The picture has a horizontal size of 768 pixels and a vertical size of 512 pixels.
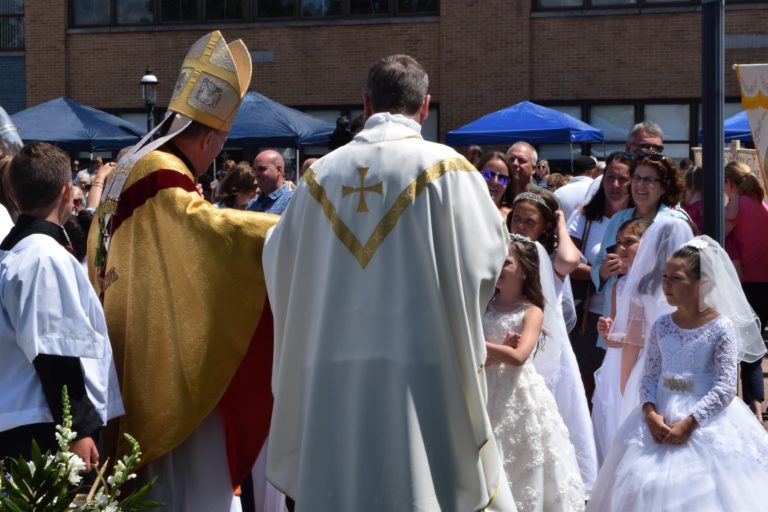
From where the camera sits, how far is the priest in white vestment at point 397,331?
4.00 metres

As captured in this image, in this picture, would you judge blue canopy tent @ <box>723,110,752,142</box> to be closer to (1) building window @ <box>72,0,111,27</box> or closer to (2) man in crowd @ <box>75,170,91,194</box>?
(2) man in crowd @ <box>75,170,91,194</box>

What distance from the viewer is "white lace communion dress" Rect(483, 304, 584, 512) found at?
5820 mm

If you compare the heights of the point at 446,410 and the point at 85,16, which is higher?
the point at 85,16

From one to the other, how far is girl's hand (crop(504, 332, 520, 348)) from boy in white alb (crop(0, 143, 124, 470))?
220cm

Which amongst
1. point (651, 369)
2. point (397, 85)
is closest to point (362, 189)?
point (397, 85)

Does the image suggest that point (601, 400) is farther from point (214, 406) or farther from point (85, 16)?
point (85, 16)

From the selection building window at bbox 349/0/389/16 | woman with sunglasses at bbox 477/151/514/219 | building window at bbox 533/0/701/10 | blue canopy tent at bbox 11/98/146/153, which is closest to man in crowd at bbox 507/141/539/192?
woman with sunglasses at bbox 477/151/514/219

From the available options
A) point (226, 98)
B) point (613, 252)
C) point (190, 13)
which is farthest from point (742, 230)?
point (190, 13)

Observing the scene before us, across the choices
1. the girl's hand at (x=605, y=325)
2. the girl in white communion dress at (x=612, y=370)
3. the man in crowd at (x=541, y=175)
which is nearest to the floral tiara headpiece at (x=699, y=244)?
the girl in white communion dress at (x=612, y=370)

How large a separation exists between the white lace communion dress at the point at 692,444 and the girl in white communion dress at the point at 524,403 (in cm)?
20

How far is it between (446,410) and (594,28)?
21496 millimetres

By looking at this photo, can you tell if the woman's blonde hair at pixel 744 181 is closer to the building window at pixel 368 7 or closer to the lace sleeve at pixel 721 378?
the lace sleeve at pixel 721 378

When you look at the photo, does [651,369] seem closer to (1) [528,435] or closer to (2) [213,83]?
(1) [528,435]

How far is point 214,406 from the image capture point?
4750mm
